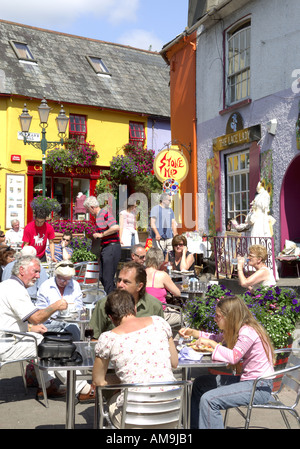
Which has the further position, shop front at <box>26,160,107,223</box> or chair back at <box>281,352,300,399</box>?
shop front at <box>26,160,107,223</box>

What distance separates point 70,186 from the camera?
997 inches

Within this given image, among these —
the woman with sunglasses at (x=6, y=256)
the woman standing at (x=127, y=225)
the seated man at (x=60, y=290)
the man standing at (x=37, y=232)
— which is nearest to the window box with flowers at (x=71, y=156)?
the woman standing at (x=127, y=225)

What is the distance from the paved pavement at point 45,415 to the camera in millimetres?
4805

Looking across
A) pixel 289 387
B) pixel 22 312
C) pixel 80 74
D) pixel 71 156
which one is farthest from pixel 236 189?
pixel 80 74

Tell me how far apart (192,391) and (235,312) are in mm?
762

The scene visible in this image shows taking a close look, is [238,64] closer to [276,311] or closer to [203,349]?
[276,311]

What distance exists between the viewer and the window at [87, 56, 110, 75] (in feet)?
90.1

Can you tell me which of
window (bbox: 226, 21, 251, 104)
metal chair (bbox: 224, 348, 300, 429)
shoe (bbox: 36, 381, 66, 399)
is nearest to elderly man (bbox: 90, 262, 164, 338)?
shoe (bbox: 36, 381, 66, 399)

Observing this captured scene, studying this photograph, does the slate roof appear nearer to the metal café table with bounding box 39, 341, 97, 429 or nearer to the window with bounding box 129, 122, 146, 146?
the window with bounding box 129, 122, 146, 146

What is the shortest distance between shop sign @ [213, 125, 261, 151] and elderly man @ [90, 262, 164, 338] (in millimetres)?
8131

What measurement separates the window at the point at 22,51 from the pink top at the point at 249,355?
22907 millimetres

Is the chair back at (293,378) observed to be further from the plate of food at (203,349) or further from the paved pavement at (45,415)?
the plate of food at (203,349)

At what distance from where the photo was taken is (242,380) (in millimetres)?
4195

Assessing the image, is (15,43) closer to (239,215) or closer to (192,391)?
(239,215)
